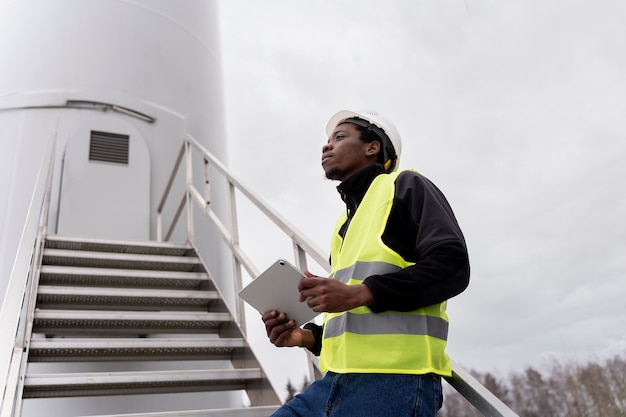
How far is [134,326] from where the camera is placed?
11.9 feet

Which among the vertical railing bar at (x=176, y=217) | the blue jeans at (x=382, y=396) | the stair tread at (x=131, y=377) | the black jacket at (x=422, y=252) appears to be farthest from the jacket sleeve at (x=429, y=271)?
the vertical railing bar at (x=176, y=217)

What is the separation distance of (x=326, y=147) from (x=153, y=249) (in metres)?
3.37

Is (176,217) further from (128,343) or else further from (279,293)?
(279,293)

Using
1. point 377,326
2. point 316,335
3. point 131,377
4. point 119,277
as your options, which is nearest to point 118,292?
point 119,277

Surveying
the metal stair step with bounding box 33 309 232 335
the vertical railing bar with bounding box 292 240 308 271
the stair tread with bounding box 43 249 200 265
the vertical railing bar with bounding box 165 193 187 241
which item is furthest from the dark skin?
the vertical railing bar with bounding box 165 193 187 241

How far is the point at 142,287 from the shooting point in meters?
4.22

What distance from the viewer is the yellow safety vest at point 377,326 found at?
123 cm

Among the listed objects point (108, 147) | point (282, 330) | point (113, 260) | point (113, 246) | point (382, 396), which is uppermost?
point (108, 147)

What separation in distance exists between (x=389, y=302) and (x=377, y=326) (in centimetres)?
10

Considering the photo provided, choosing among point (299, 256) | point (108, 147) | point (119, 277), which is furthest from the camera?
point (108, 147)

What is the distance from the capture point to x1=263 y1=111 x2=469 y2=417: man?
1186 mm

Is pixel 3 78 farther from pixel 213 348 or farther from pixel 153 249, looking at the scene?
pixel 213 348

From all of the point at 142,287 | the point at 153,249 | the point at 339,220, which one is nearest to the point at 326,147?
the point at 339,220

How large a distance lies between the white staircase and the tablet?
4.05 ft
